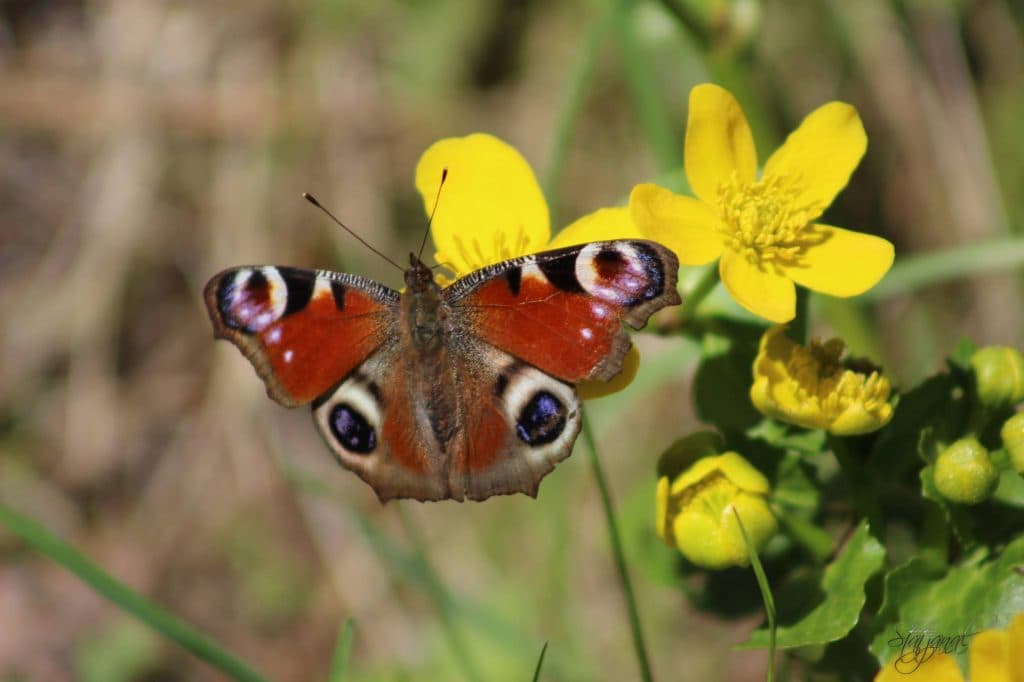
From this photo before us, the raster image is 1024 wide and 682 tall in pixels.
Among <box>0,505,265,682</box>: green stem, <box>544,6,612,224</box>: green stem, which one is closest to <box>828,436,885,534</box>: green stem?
<box>0,505,265,682</box>: green stem

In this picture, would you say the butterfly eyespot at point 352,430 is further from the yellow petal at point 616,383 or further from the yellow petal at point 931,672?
the yellow petal at point 931,672

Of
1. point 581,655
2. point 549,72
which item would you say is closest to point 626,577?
point 581,655

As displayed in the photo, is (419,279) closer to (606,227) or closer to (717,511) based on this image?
(606,227)

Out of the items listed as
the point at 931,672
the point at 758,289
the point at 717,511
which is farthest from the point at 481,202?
the point at 931,672

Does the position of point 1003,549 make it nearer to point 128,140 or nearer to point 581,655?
point 581,655

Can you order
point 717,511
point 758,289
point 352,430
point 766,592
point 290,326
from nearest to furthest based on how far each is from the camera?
point 766,592, point 717,511, point 758,289, point 352,430, point 290,326

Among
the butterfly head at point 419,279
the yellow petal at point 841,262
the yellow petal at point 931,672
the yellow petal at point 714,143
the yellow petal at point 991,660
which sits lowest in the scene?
the butterfly head at point 419,279

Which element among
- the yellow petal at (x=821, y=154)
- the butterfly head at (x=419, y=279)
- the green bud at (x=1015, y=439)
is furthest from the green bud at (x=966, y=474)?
the butterfly head at (x=419, y=279)
